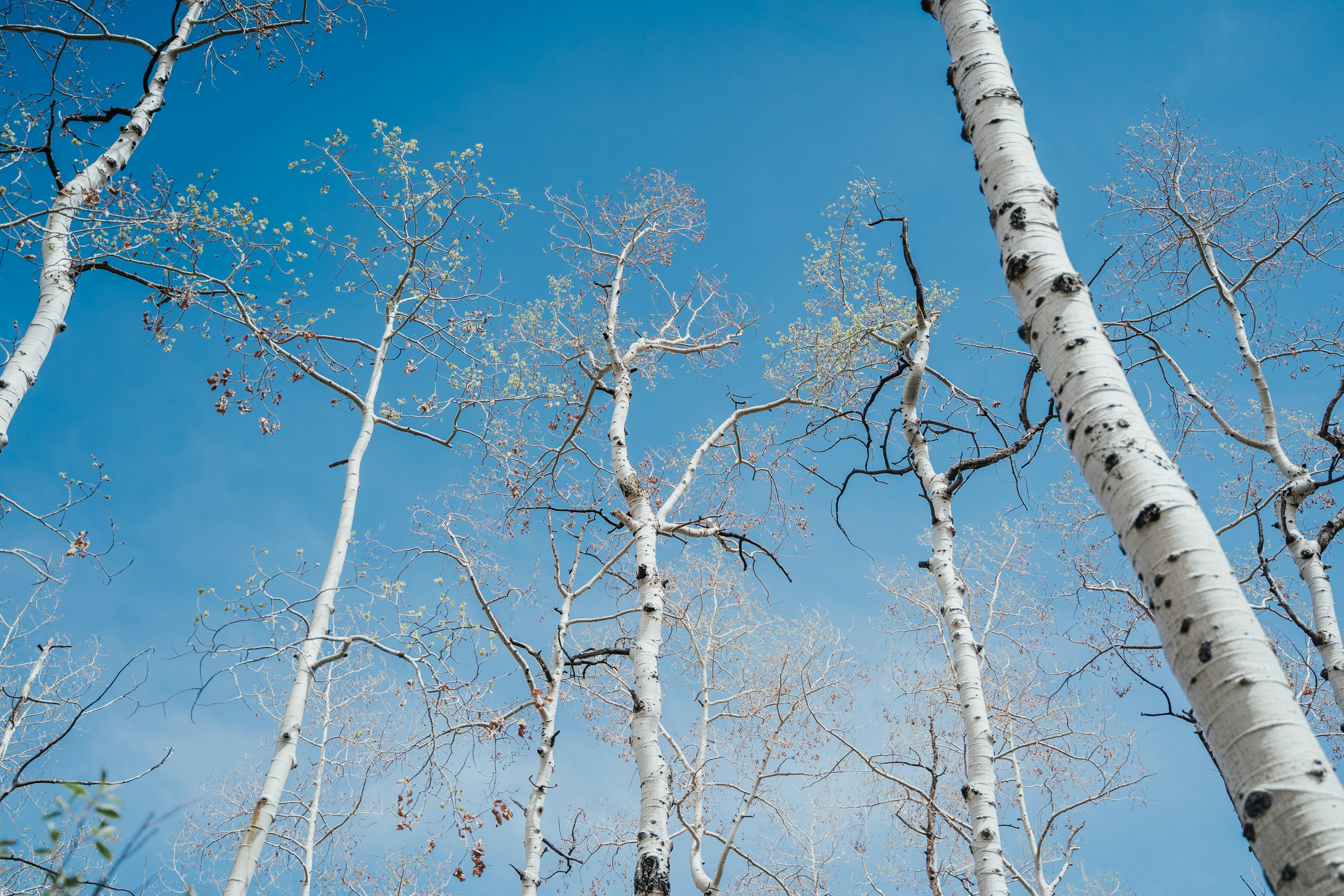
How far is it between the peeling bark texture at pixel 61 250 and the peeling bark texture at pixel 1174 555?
4961 mm

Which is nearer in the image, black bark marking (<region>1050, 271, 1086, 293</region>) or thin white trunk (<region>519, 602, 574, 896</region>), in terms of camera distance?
black bark marking (<region>1050, 271, 1086, 293</region>)

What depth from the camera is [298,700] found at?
5.81m

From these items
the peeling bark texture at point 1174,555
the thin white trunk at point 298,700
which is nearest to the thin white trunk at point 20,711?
the thin white trunk at point 298,700

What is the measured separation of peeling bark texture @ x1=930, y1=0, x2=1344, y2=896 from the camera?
5.52 feet

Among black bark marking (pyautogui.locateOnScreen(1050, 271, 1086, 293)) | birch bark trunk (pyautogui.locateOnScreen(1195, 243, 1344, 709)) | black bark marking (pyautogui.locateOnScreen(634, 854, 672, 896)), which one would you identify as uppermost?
birch bark trunk (pyautogui.locateOnScreen(1195, 243, 1344, 709))

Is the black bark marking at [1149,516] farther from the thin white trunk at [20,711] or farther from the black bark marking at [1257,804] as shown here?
the thin white trunk at [20,711]

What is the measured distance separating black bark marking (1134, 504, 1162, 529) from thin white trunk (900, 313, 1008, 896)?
3.41 m

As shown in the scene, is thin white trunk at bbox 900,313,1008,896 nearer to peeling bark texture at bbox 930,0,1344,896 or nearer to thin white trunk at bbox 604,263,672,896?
thin white trunk at bbox 604,263,672,896

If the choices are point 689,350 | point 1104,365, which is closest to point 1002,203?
point 1104,365

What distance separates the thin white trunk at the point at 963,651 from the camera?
4.76 meters

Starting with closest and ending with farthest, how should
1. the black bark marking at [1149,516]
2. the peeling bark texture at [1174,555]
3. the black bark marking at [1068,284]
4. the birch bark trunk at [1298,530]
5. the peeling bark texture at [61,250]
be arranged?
the peeling bark texture at [1174,555] → the black bark marking at [1149,516] → the black bark marking at [1068,284] → the peeling bark texture at [61,250] → the birch bark trunk at [1298,530]

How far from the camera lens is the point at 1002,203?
301 cm

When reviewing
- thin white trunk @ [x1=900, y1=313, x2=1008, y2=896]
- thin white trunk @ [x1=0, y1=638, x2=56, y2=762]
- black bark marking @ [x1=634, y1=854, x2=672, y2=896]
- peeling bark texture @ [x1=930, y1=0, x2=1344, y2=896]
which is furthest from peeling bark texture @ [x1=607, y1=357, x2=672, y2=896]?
thin white trunk @ [x1=0, y1=638, x2=56, y2=762]

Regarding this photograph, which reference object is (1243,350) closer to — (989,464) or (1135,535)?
(989,464)
